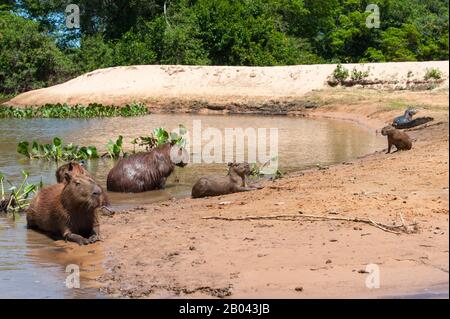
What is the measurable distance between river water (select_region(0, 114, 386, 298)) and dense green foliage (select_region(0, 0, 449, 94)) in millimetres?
11736

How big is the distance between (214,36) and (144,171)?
92.1ft

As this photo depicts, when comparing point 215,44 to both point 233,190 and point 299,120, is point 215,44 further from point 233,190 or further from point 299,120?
point 233,190

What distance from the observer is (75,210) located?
7652 mm

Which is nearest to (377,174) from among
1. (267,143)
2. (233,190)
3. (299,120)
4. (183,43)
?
(233,190)

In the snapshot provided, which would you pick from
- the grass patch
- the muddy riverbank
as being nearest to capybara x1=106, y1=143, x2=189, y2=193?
the muddy riverbank

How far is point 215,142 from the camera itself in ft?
58.3

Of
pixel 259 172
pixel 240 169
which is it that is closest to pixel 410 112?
pixel 259 172

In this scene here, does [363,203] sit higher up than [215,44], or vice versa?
[215,44]

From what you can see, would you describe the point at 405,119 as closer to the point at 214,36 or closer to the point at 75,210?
the point at 75,210

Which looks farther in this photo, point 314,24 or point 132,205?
point 314,24

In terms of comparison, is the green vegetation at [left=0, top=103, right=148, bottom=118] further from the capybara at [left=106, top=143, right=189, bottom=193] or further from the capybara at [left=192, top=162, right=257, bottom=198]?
the capybara at [left=192, top=162, right=257, bottom=198]

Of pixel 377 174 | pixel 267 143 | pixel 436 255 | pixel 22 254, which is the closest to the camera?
pixel 436 255

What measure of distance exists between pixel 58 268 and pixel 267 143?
36.9 ft

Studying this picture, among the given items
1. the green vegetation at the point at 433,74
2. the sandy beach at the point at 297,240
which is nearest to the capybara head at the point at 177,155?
the sandy beach at the point at 297,240
